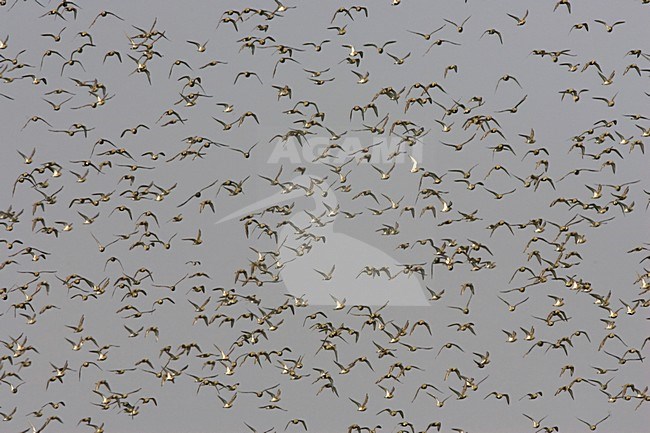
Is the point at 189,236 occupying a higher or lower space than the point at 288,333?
higher

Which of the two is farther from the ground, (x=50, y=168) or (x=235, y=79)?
(x=235, y=79)

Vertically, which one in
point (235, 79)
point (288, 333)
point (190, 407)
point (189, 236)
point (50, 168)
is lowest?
point (190, 407)

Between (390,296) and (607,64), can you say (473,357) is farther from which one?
(607,64)

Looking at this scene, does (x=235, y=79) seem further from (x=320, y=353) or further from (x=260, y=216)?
(x=320, y=353)

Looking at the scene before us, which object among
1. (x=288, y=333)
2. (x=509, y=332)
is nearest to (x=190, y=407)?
(x=288, y=333)

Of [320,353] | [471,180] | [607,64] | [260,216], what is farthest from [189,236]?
[607,64]
